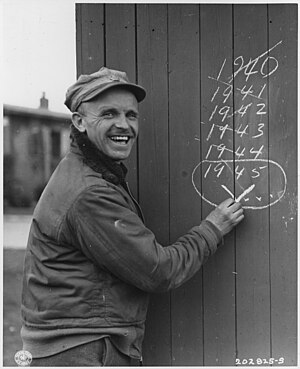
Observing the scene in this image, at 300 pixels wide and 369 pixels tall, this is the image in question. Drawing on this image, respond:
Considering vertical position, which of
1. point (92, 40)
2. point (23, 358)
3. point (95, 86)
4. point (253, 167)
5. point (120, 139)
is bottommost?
point (23, 358)

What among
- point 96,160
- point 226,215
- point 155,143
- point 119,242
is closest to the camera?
point 119,242

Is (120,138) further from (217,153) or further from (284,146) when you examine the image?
(284,146)

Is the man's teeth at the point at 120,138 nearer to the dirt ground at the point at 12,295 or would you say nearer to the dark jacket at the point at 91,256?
the dark jacket at the point at 91,256

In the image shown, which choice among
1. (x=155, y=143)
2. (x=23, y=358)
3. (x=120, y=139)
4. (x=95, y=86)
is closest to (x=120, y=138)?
(x=120, y=139)

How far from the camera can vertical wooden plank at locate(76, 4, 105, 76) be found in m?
3.41

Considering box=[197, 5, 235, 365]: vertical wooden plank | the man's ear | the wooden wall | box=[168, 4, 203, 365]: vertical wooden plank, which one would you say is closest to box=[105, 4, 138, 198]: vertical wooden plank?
the wooden wall

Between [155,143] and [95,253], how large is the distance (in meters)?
0.79

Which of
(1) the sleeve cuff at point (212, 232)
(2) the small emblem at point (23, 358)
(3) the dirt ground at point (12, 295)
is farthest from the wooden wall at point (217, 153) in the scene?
(3) the dirt ground at point (12, 295)

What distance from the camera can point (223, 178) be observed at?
3305 millimetres

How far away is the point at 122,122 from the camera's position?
9.77 feet

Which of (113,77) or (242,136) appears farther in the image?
(242,136)

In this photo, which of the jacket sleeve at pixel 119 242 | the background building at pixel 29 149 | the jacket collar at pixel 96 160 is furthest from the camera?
the background building at pixel 29 149

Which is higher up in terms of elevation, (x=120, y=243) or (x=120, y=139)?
(x=120, y=139)

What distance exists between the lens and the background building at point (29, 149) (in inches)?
142
